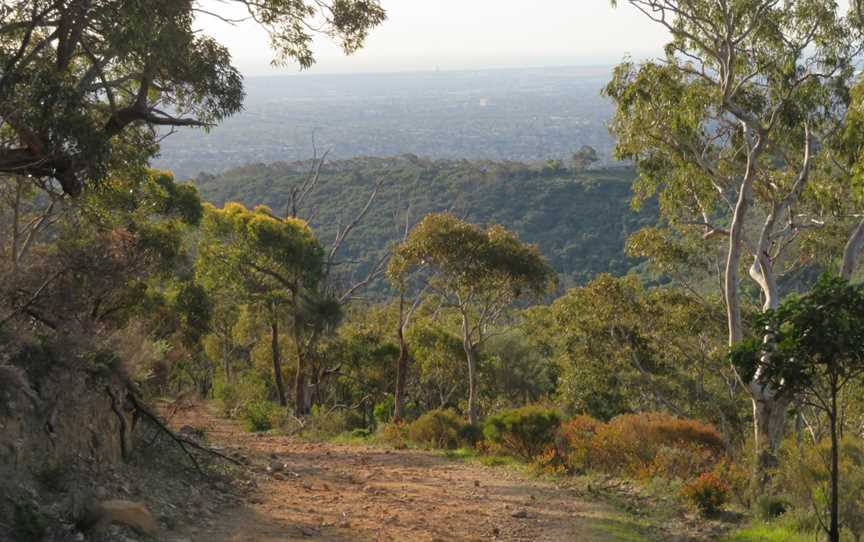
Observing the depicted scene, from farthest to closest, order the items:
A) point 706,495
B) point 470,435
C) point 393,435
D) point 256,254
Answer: point 256,254 → point 393,435 → point 470,435 → point 706,495

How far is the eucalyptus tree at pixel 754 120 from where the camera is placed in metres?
11.3

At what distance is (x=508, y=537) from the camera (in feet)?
26.2

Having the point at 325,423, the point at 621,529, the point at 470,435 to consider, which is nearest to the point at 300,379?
the point at 325,423

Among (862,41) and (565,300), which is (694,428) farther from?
(862,41)

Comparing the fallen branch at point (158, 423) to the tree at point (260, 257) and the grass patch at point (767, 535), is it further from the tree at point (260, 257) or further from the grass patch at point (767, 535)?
the tree at point (260, 257)

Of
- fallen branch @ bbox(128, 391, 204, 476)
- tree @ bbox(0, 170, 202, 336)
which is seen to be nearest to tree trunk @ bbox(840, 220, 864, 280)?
fallen branch @ bbox(128, 391, 204, 476)

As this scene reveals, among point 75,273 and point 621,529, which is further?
point 621,529

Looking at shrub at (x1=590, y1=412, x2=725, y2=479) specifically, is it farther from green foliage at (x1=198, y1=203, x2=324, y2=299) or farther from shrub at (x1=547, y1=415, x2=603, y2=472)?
green foliage at (x1=198, y1=203, x2=324, y2=299)

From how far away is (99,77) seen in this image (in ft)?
29.8

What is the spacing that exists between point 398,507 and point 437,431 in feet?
18.9

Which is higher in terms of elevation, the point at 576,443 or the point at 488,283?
the point at 488,283

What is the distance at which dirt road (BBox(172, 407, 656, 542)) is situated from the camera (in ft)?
24.3

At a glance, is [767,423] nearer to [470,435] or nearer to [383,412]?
[470,435]

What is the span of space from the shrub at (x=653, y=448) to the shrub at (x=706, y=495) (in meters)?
1.29
